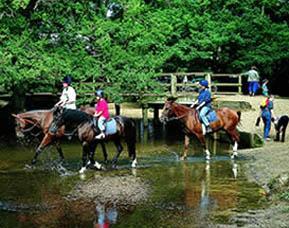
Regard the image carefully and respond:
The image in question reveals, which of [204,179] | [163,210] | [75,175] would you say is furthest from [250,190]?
[75,175]

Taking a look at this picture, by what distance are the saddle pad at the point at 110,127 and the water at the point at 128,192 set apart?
3.37 feet

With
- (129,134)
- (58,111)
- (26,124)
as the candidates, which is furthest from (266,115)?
(26,124)

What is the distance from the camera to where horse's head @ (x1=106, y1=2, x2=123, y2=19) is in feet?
91.7

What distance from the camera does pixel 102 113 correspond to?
17.9 metres

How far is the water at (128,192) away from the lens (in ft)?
38.5

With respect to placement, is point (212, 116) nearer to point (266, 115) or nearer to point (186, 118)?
point (186, 118)

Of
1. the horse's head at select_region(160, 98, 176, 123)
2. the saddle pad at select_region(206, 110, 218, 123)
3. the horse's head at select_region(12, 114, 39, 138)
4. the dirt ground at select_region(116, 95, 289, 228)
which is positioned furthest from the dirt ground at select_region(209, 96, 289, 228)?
the horse's head at select_region(12, 114, 39, 138)

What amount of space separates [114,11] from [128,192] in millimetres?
15633

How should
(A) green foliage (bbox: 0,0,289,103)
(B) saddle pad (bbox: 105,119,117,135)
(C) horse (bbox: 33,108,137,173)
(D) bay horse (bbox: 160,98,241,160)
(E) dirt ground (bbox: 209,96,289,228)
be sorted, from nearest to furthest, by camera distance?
(E) dirt ground (bbox: 209,96,289,228)
(C) horse (bbox: 33,108,137,173)
(B) saddle pad (bbox: 105,119,117,135)
(D) bay horse (bbox: 160,98,241,160)
(A) green foliage (bbox: 0,0,289,103)

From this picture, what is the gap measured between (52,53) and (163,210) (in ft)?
46.0

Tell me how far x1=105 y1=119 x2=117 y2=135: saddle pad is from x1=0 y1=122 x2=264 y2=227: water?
1.03 m

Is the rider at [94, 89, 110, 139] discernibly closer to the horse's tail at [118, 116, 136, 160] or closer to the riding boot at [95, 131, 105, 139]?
the riding boot at [95, 131, 105, 139]

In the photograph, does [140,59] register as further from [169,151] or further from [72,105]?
[72,105]

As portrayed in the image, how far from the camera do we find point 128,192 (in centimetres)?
1430
